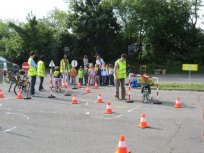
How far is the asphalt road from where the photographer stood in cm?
898

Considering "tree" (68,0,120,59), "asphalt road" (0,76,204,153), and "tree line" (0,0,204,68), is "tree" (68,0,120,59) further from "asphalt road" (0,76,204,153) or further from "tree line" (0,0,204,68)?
"asphalt road" (0,76,204,153)

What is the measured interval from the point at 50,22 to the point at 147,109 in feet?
171

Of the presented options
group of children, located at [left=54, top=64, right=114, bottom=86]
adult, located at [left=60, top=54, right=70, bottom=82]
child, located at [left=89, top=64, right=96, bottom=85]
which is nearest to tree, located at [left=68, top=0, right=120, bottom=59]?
group of children, located at [left=54, top=64, right=114, bottom=86]

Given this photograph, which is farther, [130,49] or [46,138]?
[130,49]

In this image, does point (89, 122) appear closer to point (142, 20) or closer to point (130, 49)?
point (130, 49)

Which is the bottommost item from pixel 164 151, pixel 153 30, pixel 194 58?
pixel 164 151

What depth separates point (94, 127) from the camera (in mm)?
11195

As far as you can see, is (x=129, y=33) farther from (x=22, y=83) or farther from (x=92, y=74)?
(x=22, y=83)

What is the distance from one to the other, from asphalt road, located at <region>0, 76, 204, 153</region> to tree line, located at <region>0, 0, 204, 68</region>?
2840cm

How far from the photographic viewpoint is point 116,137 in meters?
9.88

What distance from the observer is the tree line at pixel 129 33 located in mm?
45094

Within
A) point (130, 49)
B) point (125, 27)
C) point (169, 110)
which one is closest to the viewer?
point (169, 110)

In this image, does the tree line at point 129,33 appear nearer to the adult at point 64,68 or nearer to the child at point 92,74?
the child at point 92,74

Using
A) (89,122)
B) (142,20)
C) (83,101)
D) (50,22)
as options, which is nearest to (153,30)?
(142,20)
